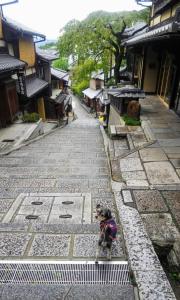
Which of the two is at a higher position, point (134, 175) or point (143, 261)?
point (143, 261)

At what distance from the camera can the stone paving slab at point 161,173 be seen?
6.86 m

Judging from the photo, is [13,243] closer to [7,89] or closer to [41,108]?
[7,89]

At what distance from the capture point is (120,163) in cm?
829

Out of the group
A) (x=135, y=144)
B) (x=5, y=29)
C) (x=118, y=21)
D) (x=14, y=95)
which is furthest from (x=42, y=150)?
(x=118, y=21)

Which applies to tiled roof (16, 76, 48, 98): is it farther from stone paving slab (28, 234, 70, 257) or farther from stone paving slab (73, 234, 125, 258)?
stone paving slab (73, 234, 125, 258)

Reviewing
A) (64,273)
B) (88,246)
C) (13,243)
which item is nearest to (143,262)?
(88,246)

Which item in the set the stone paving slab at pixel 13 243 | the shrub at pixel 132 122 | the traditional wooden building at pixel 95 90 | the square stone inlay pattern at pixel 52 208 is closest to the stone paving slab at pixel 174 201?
the square stone inlay pattern at pixel 52 208

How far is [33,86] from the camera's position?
20.0m

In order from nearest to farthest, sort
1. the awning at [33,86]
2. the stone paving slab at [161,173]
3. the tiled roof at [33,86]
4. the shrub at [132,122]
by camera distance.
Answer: the stone paving slab at [161,173] → the shrub at [132,122] → the tiled roof at [33,86] → the awning at [33,86]

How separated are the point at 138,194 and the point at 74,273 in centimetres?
283

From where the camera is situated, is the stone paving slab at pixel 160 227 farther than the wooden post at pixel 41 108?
No

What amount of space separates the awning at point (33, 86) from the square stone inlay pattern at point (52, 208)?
12516mm

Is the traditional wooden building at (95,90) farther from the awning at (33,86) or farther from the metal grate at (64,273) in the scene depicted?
the metal grate at (64,273)

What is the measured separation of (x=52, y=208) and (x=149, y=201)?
243cm
